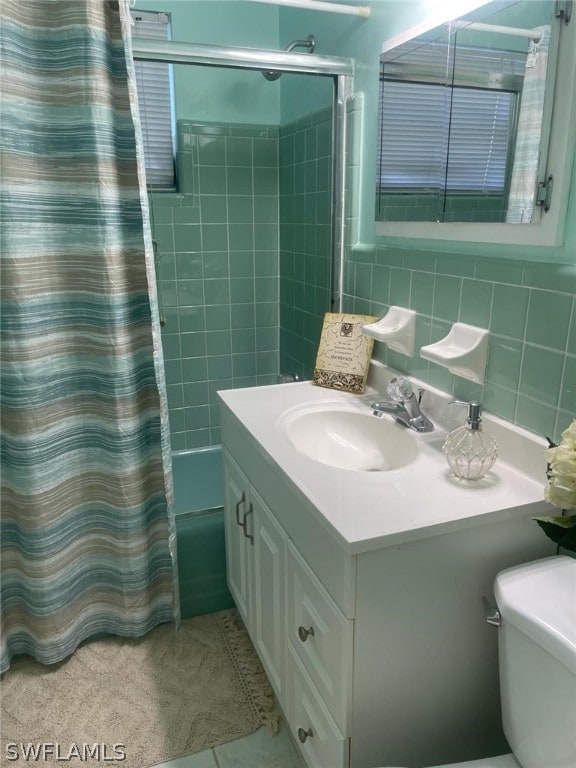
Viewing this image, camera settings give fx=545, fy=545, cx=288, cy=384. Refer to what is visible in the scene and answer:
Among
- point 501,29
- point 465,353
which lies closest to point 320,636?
point 465,353

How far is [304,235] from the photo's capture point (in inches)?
90.0

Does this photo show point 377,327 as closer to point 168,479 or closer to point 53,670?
Answer: point 168,479

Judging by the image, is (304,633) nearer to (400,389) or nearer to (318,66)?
(400,389)

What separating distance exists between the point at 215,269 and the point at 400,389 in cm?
138

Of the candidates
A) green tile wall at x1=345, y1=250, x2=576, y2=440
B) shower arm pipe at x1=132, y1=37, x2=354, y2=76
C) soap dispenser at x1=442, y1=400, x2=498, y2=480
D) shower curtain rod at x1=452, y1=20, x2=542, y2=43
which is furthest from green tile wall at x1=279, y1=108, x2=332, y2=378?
soap dispenser at x1=442, y1=400, x2=498, y2=480

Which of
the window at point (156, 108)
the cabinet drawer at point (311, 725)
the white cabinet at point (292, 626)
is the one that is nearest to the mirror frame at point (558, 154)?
the white cabinet at point (292, 626)

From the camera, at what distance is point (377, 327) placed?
157 centimetres

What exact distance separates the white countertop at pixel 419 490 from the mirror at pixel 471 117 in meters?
0.49

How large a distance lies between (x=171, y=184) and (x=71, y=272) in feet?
3.65

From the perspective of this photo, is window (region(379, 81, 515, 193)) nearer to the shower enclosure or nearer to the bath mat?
the shower enclosure

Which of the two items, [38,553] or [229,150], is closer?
[38,553]

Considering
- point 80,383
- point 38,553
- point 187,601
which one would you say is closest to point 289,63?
point 80,383

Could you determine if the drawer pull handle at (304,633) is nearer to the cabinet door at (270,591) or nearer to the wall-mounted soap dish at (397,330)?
the cabinet door at (270,591)

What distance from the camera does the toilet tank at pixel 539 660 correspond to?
0.80 metres
